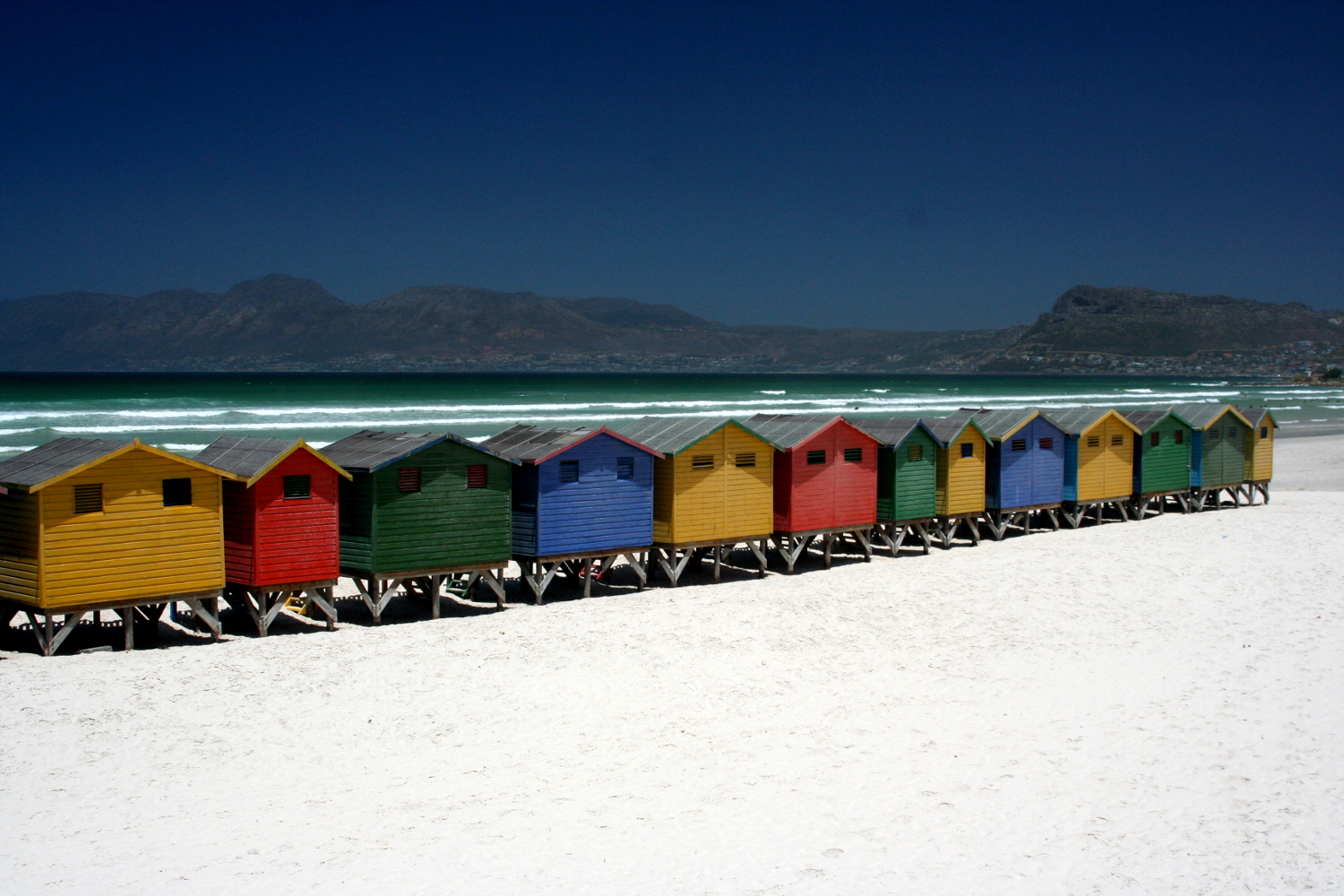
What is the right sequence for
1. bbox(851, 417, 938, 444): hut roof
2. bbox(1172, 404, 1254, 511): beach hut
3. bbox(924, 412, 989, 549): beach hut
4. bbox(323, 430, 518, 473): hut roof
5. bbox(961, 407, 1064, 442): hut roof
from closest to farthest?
1. bbox(323, 430, 518, 473): hut roof
2. bbox(851, 417, 938, 444): hut roof
3. bbox(924, 412, 989, 549): beach hut
4. bbox(961, 407, 1064, 442): hut roof
5. bbox(1172, 404, 1254, 511): beach hut

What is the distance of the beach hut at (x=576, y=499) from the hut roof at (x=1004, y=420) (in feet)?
35.3

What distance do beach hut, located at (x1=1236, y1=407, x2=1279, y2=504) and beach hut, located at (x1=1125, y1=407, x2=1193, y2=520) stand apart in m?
2.90

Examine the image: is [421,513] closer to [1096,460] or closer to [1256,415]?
[1096,460]

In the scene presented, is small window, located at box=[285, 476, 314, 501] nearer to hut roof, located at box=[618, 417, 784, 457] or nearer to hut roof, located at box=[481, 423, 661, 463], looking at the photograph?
hut roof, located at box=[481, 423, 661, 463]

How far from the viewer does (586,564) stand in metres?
21.1

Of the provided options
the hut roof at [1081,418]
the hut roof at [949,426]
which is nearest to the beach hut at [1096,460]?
the hut roof at [1081,418]

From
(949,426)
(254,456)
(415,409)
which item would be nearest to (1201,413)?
(949,426)

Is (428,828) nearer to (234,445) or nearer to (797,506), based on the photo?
(234,445)

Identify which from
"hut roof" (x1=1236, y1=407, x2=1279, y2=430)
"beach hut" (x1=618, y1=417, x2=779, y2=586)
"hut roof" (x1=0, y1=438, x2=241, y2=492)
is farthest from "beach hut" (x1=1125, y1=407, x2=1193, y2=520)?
"hut roof" (x1=0, y1=438, x2=241, y2=492)

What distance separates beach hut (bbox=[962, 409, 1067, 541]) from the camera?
28141mm

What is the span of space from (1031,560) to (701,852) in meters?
16.3

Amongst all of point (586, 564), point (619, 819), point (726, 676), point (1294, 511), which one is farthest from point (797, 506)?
point (1294, 511)

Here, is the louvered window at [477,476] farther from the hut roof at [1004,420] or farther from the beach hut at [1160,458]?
the beach hut at [1160,458]

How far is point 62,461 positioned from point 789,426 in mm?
14345
